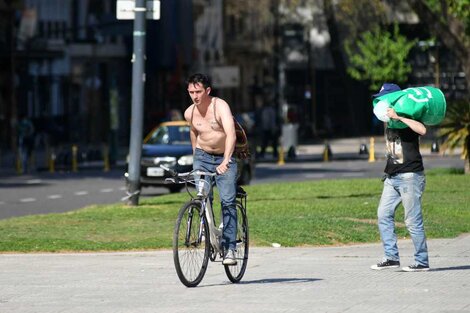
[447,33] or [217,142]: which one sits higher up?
[447,33]

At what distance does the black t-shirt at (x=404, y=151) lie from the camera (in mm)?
13844

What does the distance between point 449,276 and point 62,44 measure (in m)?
50.3

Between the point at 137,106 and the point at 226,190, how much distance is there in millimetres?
10926

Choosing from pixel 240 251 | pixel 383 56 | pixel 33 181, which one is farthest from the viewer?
pixel 383 56

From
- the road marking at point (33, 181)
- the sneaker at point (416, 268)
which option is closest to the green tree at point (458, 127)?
the road marking at point (33, 181)

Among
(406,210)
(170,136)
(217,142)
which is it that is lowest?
(170,136)

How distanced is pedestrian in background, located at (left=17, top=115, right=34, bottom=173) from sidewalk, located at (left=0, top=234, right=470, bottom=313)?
2641 centimetres

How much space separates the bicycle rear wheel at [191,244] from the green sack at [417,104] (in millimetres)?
2087

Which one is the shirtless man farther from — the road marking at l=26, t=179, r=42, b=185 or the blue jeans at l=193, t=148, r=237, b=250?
the road marking at l=26, t=179, r=42, b=185

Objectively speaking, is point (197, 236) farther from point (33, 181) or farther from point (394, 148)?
point (33, 181)

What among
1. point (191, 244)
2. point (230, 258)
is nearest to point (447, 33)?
point (230, 258)

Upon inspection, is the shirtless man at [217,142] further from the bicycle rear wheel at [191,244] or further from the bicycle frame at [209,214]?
the bicycle rear wheel at [191,244]

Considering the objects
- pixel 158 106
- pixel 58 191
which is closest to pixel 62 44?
pixel 158 106

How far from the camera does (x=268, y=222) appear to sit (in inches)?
749
